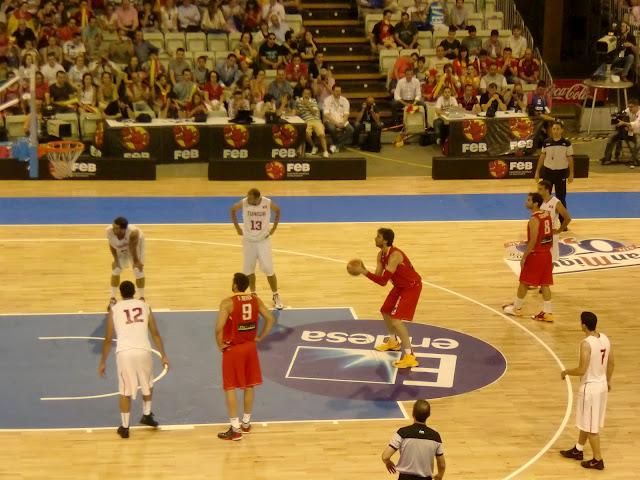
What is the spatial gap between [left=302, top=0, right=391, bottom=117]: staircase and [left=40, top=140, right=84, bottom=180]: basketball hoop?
7170mm

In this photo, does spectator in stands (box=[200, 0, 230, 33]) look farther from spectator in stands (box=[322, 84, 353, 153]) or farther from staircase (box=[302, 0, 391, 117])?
spectator in stands (box=[322, 84, 353, 153])

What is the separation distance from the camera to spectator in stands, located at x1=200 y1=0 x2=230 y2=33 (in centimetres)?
2752

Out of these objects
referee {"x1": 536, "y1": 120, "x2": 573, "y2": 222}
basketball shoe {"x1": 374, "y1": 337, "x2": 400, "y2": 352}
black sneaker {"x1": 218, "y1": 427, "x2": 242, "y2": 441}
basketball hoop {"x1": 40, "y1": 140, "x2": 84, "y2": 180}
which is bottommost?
black sneaker {"x1": 218, "y1": 427, "x2": 242, "y2": 441}

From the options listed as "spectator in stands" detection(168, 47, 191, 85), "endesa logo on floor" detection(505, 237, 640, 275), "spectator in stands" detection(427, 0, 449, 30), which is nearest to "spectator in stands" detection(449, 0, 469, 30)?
"spectator in stands" detection(427, 0, 449, 30)

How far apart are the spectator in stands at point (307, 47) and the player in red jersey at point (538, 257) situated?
42.3 feet

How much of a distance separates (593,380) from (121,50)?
17326 mm

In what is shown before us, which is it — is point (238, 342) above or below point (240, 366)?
above

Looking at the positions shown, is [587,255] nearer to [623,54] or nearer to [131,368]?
[131,368]

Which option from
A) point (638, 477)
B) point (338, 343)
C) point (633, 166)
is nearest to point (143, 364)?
point (338, 343)

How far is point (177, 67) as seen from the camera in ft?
84.9

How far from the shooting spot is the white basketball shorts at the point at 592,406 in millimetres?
11461

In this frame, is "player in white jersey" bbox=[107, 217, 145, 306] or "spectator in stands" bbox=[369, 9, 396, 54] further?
"spectator in stands" bbox=[369, 9, 396, 54]

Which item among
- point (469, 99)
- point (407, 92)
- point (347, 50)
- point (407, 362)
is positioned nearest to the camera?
point (407, 362)

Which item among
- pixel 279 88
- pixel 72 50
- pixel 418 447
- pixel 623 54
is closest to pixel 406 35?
pixel 279 88
